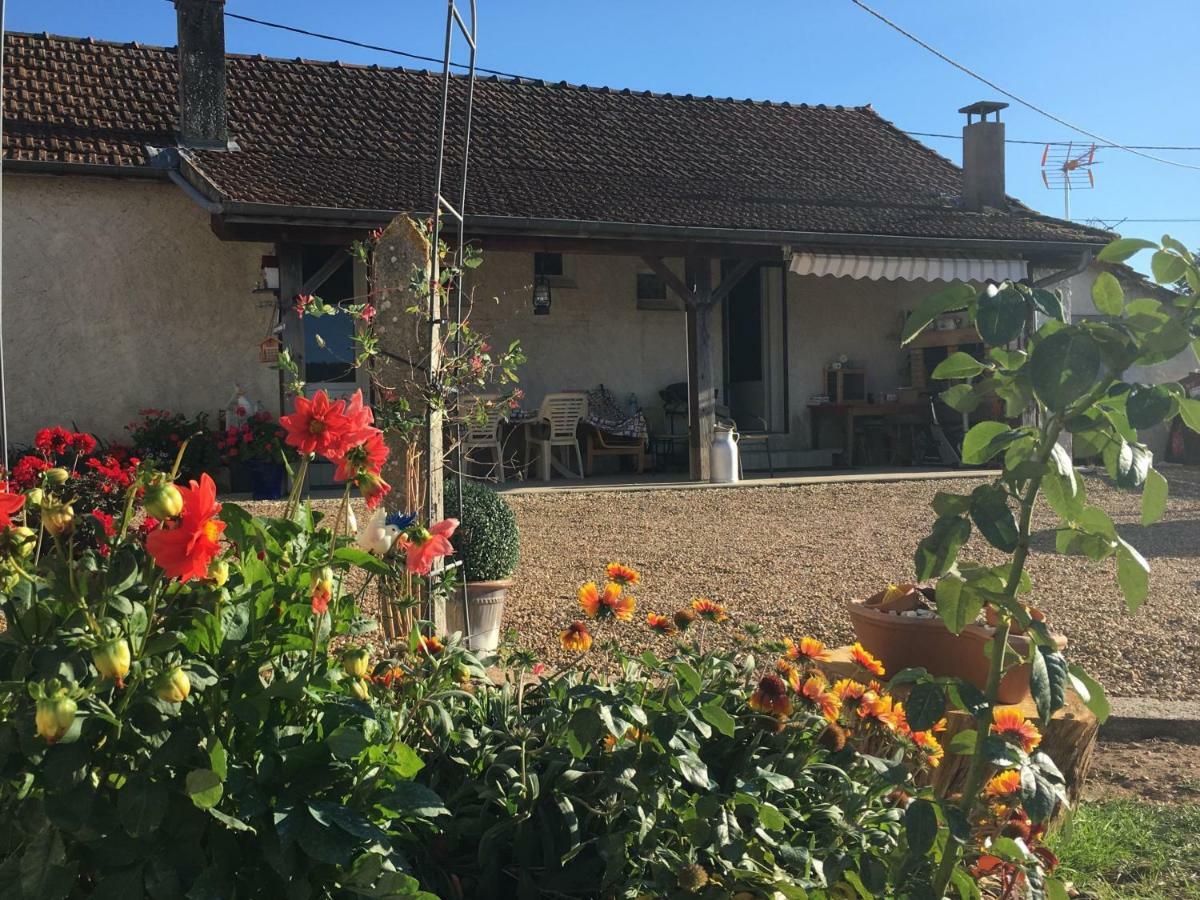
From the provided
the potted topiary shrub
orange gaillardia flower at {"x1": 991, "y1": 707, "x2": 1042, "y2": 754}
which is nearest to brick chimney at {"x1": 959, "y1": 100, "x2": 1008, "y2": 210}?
the potted topiary shrub

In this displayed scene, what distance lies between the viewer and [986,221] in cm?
1213

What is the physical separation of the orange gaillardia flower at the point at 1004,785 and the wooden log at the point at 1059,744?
752 millimetres

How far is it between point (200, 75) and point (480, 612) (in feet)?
25.8

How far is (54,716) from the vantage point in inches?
45.7

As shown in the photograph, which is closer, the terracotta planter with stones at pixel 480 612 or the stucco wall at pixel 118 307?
the terracotta planter with stones at pixel 480 612

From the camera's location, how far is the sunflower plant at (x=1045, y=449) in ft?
4.92

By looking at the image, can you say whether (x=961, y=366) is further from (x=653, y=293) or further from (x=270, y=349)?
(x=653, y=293)

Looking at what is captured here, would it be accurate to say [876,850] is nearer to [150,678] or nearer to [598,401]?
[150,678]

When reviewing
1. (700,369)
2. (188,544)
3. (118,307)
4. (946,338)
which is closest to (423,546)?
(188,544)

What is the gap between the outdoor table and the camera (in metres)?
12.2

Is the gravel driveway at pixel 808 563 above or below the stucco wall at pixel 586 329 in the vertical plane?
below

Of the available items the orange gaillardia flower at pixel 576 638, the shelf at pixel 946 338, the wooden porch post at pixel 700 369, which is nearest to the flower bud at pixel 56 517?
the orange gaillardia flower at pixel 576 638

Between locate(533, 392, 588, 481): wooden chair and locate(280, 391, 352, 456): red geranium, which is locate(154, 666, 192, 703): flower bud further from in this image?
locate(533, 392, 588, 481): wooden chair

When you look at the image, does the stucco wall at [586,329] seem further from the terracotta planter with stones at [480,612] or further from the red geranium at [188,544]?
the red geranium at [188,544]
